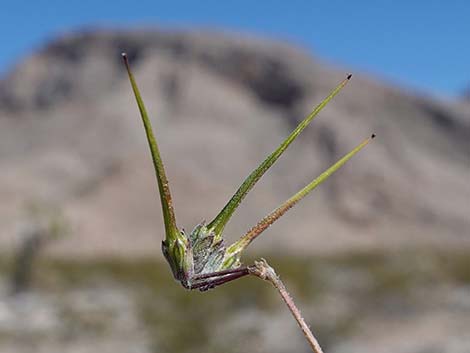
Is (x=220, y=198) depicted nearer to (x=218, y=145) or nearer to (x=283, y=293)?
(x=218, y=145)

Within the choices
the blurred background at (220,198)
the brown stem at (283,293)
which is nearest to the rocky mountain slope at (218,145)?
the blurred background at (220,198)

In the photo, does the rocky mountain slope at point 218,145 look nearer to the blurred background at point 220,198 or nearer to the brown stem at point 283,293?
the blurred background at point 220,198

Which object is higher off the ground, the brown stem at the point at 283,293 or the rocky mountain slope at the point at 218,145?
the rocky mountain slope at the point at 218,145

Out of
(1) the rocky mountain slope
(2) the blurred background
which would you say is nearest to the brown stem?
(2) the blurred background

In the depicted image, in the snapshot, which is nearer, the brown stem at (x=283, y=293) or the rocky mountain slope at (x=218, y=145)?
the brown stem at (x=283, y=293)

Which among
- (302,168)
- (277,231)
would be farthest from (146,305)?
(302,168)

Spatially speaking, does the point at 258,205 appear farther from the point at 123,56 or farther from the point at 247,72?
the point at 123,56
